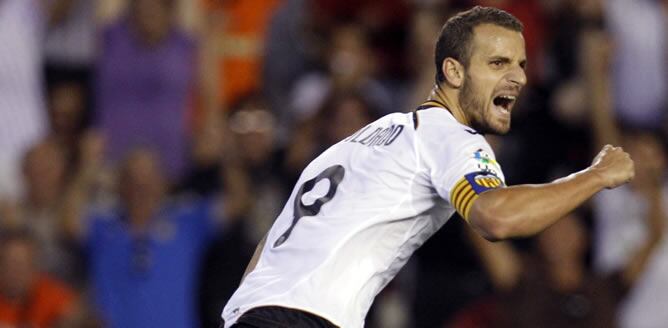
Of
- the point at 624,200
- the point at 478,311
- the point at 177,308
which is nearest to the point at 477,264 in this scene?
the point at 478,311

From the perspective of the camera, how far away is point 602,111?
924cm

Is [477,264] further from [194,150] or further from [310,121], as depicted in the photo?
[194,150]

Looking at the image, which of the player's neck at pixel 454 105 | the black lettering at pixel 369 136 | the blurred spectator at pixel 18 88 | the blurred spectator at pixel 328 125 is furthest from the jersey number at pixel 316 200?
the blurred spectator at pixel 18 88

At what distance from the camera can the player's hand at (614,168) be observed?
4441 mm

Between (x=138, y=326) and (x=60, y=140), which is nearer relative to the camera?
(x=138, y=326)

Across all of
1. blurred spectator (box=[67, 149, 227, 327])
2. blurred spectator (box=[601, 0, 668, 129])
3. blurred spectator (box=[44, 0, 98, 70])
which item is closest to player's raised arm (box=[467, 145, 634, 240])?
blurred spectator (box=[67, 149, 227, 327])

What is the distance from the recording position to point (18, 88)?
987 centimetres

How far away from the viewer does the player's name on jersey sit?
476 cm

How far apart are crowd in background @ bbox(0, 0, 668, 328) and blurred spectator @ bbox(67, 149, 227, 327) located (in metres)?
0.01

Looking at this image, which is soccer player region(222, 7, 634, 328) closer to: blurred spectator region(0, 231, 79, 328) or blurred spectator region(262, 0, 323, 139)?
blurred spectator region(0, 231, 79, 328)

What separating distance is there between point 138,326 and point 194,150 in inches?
54.3

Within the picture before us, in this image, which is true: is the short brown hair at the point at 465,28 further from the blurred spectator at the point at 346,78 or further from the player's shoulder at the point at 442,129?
the blurred spectator at the point at 346,78

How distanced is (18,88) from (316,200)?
561cm

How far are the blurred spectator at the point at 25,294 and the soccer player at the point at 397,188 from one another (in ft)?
13.5
